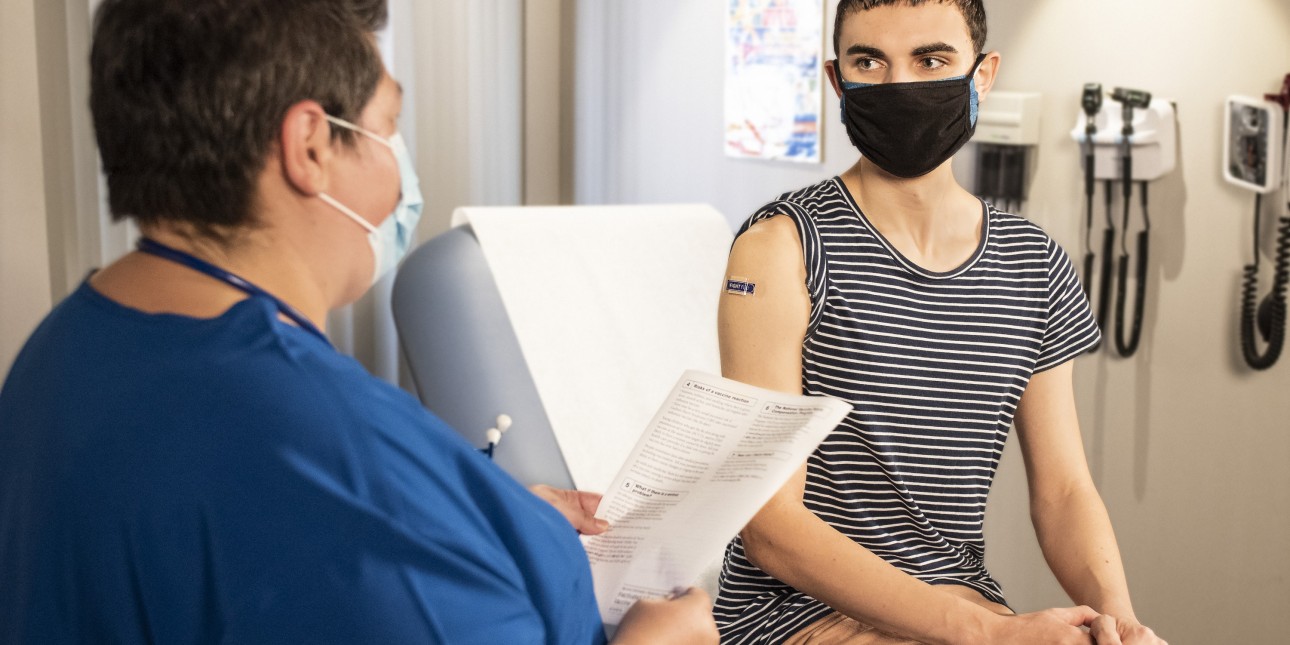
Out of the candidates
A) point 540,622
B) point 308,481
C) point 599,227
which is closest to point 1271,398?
point 599,227

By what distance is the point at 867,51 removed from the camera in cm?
131

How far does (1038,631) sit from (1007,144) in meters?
1.28

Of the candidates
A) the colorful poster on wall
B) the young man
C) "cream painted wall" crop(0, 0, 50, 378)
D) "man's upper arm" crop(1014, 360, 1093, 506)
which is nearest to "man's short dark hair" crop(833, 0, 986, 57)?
the young man

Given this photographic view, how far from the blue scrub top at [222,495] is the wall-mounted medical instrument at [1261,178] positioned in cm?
156

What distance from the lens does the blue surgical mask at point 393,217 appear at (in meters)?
0.80

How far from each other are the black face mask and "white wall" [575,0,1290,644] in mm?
849

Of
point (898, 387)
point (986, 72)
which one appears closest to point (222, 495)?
point (898, 387)

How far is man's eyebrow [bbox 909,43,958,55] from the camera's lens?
50.9 inches

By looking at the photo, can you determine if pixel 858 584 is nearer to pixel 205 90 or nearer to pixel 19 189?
pixel 205 90

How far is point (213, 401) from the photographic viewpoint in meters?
0.71

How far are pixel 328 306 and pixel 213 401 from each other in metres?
0.14

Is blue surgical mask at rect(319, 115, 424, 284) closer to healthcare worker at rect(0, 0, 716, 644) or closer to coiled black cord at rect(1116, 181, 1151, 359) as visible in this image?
healthcare worker at rect(0, 0, 716, 644)

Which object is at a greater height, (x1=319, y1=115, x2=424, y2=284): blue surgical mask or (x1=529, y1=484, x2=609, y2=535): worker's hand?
(x1=319, y1=115, x2=424, y2=284): blue surgical mask

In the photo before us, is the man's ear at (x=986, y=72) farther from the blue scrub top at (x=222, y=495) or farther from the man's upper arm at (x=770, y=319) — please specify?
the blue scrub top at (x=222, y=495)
